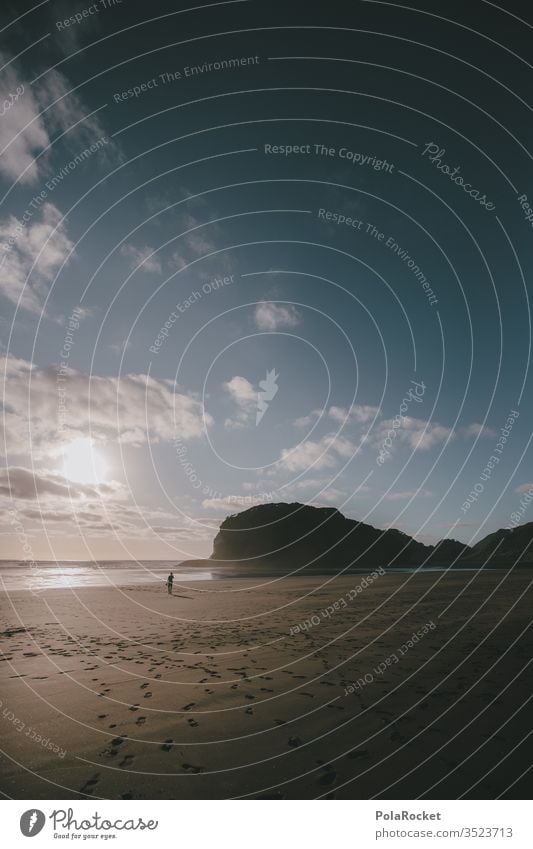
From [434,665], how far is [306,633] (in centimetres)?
498

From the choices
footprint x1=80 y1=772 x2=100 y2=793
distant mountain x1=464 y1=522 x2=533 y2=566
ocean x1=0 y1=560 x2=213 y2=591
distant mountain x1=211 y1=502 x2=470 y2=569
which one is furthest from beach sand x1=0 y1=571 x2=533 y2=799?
distant mountain x1=211 y1=502 x2=470 y2=569

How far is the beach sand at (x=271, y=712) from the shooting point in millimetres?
4863

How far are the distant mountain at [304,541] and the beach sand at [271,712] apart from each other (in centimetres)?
10297

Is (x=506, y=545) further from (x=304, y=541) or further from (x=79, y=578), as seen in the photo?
(x=79, y=578)

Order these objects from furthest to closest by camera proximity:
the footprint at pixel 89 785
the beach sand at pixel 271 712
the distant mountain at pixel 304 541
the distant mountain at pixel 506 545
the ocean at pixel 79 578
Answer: the distant mountain at pixel 304 541 < the distant mountain at pixel 506 545 < the ocean at pixel 79 578 < the beach sand at pixel 271 712 < the footprint at pixel 89 785

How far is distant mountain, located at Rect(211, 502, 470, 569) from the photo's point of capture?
379 ft

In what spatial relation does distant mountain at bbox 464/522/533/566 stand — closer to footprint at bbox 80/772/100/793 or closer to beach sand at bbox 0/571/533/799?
beach sand at bbox 0/571/533/799

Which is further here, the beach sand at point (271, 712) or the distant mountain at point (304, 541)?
the distant mountain at point (304, 541)

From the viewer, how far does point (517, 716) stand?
20.2 feet

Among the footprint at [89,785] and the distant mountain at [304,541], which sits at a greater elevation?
the footprint at [89,785]

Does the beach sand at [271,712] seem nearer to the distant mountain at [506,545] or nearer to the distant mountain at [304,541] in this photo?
the distant mountain at [506,545]

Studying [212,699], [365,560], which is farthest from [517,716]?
[365,560]

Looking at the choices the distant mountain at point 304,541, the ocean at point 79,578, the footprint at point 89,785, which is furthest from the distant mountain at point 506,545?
the footprint at point 89,785

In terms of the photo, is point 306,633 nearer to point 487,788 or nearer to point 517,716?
point 517,716
